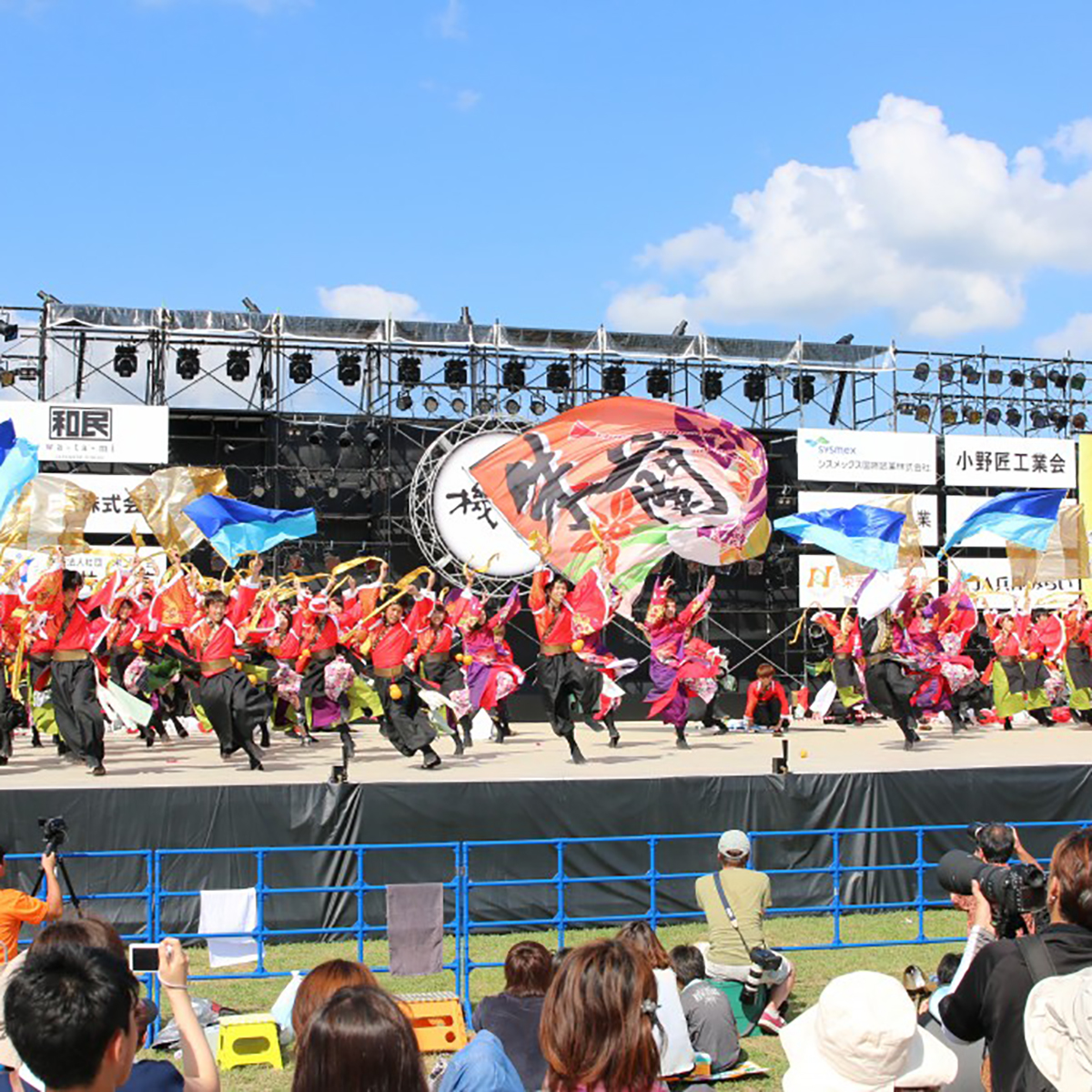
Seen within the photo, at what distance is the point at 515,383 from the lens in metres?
20.8

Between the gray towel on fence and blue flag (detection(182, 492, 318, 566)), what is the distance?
7.93 m

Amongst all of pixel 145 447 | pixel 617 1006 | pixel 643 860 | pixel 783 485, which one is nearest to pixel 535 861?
pixel 643 860

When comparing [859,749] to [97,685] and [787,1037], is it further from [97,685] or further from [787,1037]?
[787,1037]

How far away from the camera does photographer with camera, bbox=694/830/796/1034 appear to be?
617cm

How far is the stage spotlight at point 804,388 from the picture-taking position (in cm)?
2206

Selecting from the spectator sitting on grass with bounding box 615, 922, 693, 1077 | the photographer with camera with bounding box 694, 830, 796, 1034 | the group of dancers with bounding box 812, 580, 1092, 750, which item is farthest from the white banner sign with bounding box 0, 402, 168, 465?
the spectator sitting on grass with bounding box 615, 922, 693, 1077

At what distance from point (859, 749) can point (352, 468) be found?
910 cm

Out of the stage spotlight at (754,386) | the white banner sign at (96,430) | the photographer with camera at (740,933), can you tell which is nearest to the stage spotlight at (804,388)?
the stage spotlight at (754,386)

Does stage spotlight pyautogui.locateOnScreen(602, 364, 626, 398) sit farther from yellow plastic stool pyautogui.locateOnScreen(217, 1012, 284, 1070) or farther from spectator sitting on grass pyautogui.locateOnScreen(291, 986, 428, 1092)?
spectator sitting on grass pyautogui.locateOnScreen(291, 986, 428, 1092)

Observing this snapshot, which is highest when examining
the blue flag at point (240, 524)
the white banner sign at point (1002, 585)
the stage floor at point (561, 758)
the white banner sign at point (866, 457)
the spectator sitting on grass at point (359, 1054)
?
the white banner sign at point (866, 457)

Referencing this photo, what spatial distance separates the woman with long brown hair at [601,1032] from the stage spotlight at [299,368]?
1793 centimetres

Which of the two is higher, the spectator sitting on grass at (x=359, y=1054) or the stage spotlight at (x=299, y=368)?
the stage spotlight at (x=299, y=368)

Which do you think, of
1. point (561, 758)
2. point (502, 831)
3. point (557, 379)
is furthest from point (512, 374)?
point (502, 831)

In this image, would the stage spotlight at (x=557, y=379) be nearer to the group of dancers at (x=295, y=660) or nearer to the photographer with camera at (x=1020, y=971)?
the group of dancers at (x=295, y=660)
